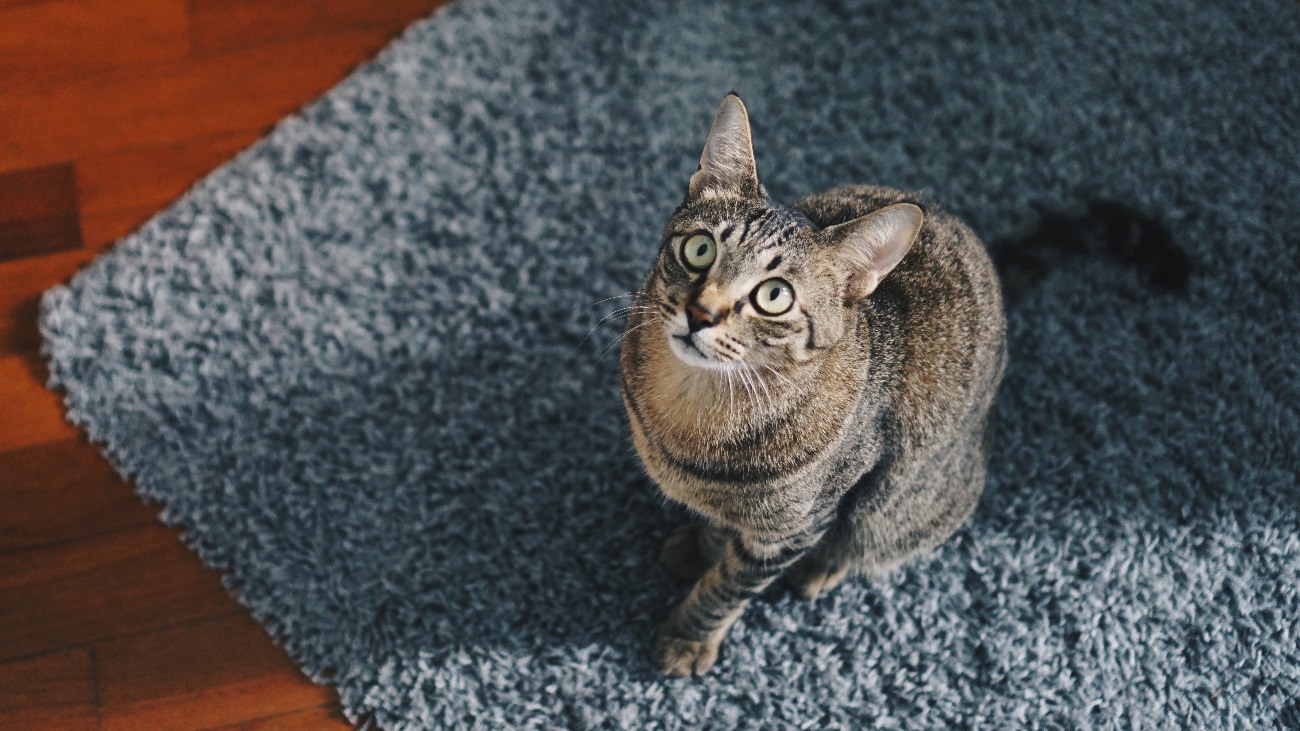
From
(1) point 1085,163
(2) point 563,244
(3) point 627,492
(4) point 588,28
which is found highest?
(4) point 588,28

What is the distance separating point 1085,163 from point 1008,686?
2.93 feet

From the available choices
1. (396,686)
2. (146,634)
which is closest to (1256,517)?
(396,686)

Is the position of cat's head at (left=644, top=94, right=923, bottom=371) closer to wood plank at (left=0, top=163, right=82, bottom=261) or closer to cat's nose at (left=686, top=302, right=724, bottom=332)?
cat's nose at (left=686, top=302, right=724, bottom=332)

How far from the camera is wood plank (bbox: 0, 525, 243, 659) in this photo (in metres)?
1.42

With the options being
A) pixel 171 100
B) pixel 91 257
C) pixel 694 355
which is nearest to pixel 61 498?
pixel 91 257

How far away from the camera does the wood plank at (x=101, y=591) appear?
1.42 meters

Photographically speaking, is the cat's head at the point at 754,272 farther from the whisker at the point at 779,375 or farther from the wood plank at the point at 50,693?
the wood plank at the point at 50,693

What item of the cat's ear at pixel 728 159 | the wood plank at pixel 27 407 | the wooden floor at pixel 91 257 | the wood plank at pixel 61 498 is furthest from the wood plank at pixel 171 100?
the cat's ear at pixel 728 159

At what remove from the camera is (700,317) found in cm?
99

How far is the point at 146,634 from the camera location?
4.65 ft

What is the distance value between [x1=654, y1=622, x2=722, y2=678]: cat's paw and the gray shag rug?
0.10 feet

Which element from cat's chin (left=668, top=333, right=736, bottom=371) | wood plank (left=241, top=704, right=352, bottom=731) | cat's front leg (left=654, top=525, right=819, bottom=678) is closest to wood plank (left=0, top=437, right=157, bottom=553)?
wood plank (left=241, top=704, right=352, bottom=731)

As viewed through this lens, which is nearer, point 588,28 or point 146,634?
point 146,634

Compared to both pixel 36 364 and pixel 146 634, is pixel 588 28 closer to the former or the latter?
pixel 36 364
